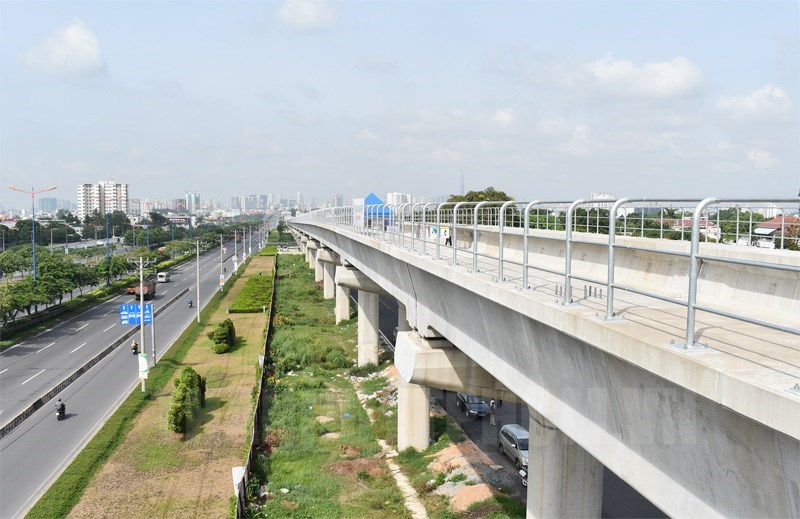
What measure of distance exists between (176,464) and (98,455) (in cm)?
238

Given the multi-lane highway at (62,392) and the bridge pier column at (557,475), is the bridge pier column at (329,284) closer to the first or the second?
the multi-lane highway at (62,392)

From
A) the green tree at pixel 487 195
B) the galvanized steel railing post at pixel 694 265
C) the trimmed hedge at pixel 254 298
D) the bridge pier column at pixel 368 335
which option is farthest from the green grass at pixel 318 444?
the green tree at pixel 487 195

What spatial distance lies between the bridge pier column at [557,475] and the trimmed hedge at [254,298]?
33.9 meters

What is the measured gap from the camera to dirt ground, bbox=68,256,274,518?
14.3 meters

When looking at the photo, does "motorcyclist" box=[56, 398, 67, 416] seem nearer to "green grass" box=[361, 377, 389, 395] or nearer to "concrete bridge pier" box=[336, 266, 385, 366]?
"green grass" box=[361, 377, 389, 395]

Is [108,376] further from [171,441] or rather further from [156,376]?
[171,441]

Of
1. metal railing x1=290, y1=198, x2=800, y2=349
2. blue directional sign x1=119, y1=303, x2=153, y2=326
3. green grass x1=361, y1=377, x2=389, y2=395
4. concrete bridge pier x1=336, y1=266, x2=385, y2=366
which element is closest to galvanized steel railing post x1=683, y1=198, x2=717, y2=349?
metal railing x1=290, y1=198, x2=800, y2=349

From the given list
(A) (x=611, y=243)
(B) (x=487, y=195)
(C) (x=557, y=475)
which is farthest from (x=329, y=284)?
(A) (x=611, y=243)

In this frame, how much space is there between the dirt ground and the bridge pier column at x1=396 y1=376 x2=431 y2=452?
16.2ft

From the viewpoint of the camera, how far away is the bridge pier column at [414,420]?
18516mm

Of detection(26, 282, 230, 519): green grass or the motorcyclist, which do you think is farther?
the motorcyclist

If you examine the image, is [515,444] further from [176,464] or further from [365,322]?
[365,322]

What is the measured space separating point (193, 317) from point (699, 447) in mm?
39238

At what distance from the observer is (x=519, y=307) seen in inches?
297
